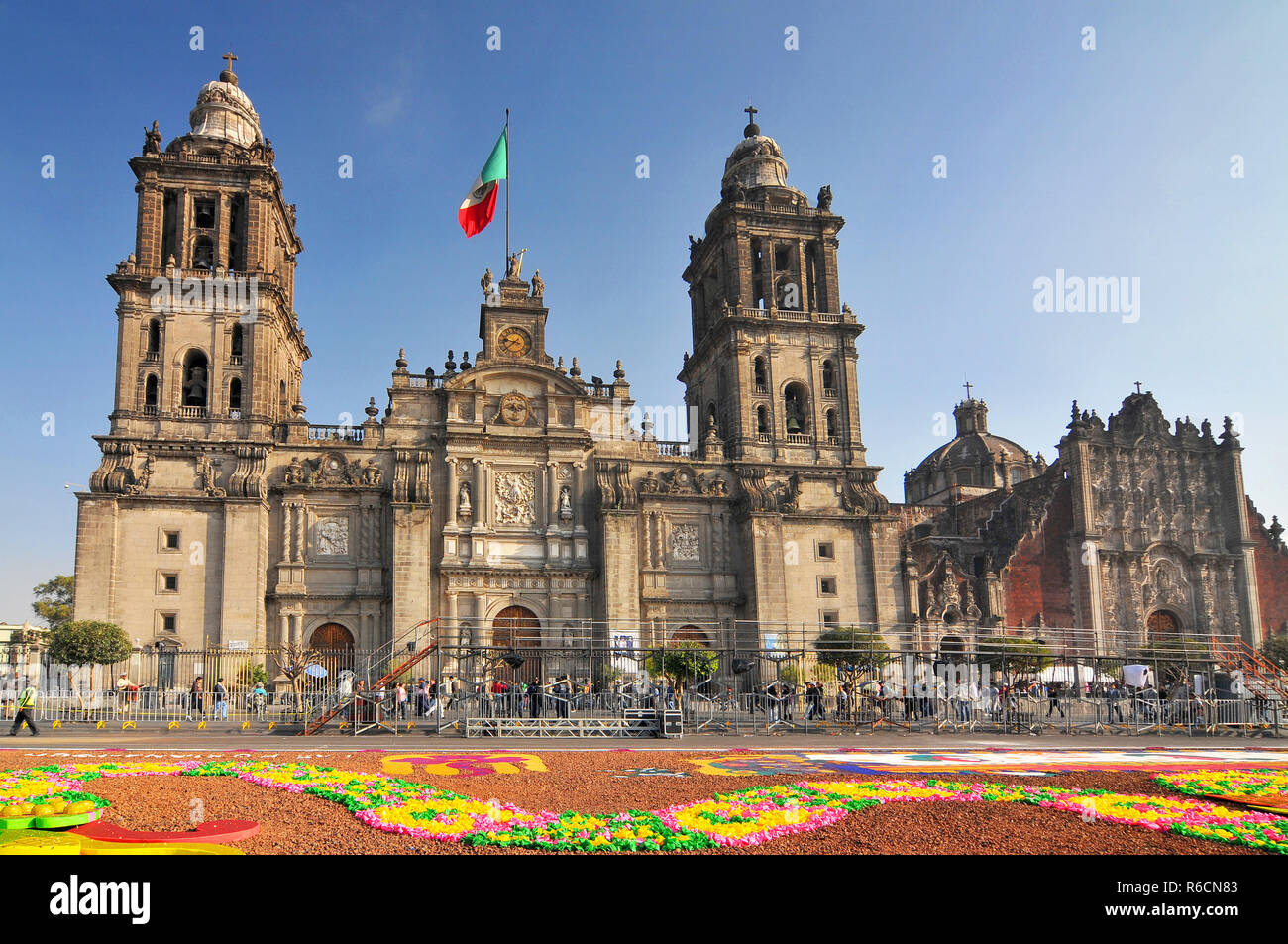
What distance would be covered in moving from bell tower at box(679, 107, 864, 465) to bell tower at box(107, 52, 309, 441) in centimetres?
2111

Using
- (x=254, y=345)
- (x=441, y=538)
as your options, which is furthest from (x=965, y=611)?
(x=254, y=345)

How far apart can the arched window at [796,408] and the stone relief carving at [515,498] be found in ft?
43.5

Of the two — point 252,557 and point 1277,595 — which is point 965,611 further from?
point 252,557

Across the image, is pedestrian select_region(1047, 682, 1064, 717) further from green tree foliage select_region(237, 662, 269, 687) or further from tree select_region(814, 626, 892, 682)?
green tree foliage select_region(237, 662, 269, 687)

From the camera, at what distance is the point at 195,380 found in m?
47.0

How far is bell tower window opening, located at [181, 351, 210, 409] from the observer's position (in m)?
46.7

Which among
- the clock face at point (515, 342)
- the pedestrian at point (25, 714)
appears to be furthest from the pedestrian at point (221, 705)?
the clock face at point (515, 342)

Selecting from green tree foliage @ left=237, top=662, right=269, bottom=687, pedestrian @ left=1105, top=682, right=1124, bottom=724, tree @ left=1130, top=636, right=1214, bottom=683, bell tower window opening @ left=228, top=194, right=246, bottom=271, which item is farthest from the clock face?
pedestrian @ left=1105, top=682, right=1124, bottom=724

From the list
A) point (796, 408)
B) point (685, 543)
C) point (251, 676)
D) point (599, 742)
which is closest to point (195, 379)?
point (251, 676)

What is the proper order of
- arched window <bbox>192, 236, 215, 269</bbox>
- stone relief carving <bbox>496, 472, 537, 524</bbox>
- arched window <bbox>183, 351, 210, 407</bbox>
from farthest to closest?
1. arched window <bbox>192, 236, 215, 269</bbox>
2. stone relief carving <bbox>496, 472, 537, 524</bbox>
3. arched window <bbox>183, 351, 210, 407</bbox>

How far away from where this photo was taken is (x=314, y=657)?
42250mm
